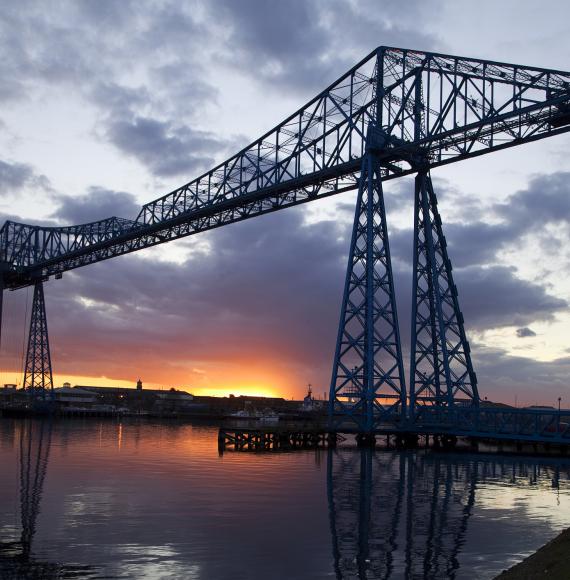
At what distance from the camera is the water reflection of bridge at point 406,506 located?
1627cm

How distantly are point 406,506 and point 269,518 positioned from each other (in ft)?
18.3

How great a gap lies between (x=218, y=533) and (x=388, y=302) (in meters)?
33.5

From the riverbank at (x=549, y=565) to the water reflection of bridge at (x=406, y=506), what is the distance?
7.84 ft

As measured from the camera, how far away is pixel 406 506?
2438 centimetres

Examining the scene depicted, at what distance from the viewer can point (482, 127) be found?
45.6m

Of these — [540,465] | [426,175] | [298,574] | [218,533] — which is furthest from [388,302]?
[298,574]

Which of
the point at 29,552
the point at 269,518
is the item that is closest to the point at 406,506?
the point at 269,518

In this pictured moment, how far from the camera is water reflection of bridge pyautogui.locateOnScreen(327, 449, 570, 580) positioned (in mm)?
16266

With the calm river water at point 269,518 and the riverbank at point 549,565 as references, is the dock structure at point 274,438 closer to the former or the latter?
the calm river water at point 269,518

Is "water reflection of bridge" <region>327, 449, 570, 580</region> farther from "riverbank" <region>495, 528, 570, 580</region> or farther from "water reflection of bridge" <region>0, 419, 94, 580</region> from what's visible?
"water reflection of bridge" <region>0, 419, 94, 580</region>

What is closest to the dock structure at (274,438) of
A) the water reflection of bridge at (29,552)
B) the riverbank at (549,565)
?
the water reflection of bridge at (29,552)

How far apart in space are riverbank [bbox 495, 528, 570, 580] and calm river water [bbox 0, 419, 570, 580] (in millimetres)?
1972

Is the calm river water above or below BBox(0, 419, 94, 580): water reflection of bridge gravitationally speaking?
below

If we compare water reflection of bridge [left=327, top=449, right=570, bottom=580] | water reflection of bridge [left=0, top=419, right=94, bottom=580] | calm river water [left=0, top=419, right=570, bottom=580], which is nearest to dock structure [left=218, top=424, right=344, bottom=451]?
water reflection of bridge [left=327, top=449, right=570, bottom=580]
